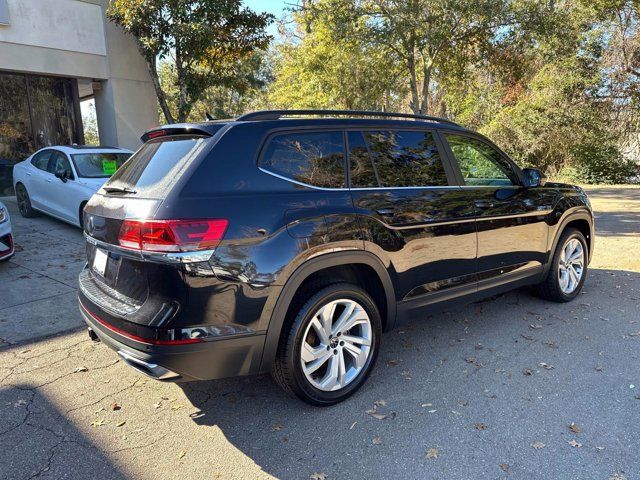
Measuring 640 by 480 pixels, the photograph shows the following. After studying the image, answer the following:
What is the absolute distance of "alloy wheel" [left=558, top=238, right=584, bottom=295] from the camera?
16.3 feet

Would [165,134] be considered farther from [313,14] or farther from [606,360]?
[313,14]

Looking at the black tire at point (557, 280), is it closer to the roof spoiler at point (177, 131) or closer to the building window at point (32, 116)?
the roof spoiler at point (177, 131)

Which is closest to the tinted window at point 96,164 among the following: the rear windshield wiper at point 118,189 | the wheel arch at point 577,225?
the rear windshield wiper at point 118,189

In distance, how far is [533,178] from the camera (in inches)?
177

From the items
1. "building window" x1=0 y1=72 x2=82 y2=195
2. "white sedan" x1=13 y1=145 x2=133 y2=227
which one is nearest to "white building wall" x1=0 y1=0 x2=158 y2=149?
"building window" x1=0 y1=72 x2=82 y2=195

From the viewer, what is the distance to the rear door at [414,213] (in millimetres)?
3258

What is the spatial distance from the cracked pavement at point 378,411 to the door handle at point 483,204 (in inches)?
46.3

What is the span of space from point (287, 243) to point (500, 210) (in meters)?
2.23

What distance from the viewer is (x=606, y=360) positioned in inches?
146

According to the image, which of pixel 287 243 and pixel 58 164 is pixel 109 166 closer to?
pixel 58 164

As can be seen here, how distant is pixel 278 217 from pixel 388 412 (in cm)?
147

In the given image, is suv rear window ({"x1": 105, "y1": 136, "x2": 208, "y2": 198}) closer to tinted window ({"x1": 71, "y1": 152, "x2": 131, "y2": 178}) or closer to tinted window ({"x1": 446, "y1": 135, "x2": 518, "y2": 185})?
tinted window ({"x1": 446, "y1": 135, "x2": 518, "y2": 185})

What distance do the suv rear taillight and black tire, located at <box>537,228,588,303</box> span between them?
3.70 metres

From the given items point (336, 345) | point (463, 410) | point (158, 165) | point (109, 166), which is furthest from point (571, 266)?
point (109, 166)
